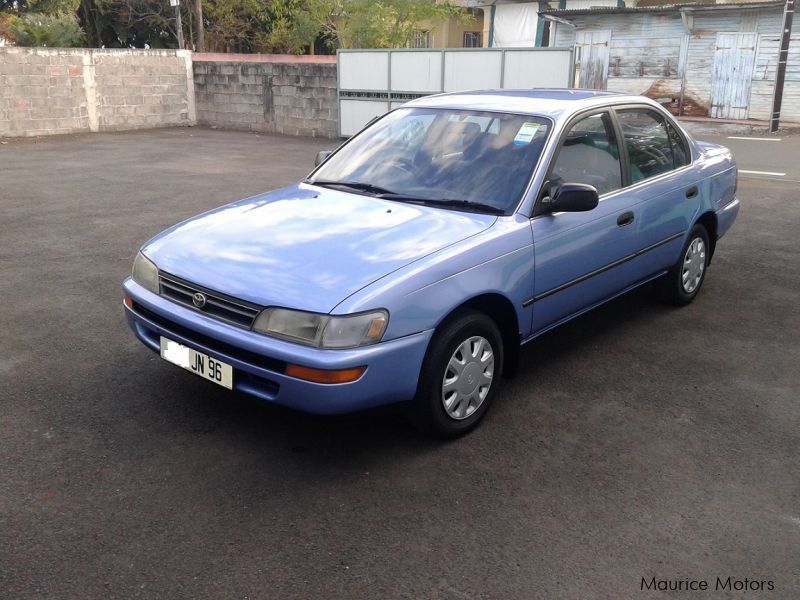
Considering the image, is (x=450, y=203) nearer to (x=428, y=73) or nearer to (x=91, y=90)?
(x=428, y=73)

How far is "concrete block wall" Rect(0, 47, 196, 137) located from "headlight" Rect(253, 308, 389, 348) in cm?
1725

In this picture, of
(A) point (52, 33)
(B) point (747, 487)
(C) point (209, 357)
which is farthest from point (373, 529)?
(A) point (52, 33)

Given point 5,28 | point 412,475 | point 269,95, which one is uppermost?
point 5,28

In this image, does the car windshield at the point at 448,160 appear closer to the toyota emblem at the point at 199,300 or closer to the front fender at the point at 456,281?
the front fender at the point at 456,281

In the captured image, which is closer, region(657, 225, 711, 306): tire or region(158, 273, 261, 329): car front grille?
region(158, 273, 261, 329): car front grille

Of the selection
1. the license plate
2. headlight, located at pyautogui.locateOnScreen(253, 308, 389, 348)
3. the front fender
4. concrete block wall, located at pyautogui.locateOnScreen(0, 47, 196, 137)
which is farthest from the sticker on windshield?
concrete block wall, located at pyautogui.locateOnScreen(0, 47, 196, 137)

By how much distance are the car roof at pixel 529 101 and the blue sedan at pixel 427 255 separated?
20 mm

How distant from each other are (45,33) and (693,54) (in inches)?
764

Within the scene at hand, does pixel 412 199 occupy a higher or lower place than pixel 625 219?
higher

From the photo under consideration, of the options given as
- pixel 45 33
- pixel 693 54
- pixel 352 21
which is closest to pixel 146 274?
pixel 693 54

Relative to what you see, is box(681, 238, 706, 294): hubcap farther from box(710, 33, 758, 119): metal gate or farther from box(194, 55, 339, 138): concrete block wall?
box(710, 33, 758, 119): metal gate

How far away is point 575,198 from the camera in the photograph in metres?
3.84

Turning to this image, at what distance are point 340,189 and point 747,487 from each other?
8.75 ft

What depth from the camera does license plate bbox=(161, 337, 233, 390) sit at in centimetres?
334
